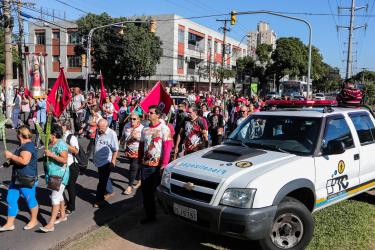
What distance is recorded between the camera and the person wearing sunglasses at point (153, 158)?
18.4 ft

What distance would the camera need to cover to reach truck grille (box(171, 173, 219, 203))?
4.23 m

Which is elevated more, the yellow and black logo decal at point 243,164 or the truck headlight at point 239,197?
the yellow and black logo decal at point 243,164

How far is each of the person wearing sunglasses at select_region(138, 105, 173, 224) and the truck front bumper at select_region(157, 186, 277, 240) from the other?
1489mm

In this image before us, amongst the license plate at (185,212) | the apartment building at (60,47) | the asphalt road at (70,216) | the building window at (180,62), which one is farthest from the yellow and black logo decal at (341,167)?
the apartment building at (60,47)

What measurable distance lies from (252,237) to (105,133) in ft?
11.7

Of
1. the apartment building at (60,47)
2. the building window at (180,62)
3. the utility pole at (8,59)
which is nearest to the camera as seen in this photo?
the utility pole at (8,59)

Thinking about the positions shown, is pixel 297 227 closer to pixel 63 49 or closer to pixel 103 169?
pixel 103 169

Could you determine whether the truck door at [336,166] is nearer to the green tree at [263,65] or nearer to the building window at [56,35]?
the building window at [56,35]

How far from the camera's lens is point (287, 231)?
14.5ft

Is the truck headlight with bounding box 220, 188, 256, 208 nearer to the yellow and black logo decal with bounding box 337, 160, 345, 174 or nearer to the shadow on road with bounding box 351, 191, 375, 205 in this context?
the yellow and black logo decal with bounding box 337, 160, 345, 174

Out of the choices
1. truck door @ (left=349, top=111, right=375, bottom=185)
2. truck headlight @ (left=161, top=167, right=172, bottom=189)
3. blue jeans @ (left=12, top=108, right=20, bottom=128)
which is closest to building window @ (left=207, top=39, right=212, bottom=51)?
blue jeans @ (left=12, top=108, right=20, bottom=128)

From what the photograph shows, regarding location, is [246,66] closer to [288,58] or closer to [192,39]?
[288,58]

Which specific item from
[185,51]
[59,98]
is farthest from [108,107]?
[185,51]

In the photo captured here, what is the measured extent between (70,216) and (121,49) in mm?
36583
